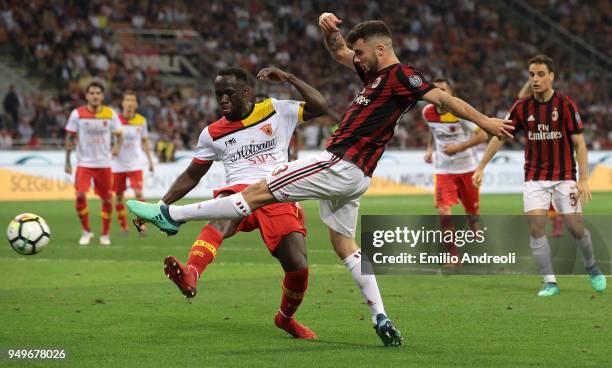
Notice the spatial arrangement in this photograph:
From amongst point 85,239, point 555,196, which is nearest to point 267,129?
point 555,196

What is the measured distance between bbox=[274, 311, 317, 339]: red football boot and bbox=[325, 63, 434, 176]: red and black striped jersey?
140cm

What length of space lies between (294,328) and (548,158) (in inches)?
151

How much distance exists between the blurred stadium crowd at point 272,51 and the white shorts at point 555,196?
20.3 m

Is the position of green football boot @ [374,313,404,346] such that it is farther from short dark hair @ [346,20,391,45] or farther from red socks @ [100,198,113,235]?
red socks @ [100,198,113,235]

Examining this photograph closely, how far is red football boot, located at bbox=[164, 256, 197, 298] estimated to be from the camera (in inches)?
287

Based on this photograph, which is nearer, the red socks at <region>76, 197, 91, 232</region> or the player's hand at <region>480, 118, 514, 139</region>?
the player's hand at <region>480, 118, 514, 139</region>

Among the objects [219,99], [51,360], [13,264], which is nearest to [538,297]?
[219,99]

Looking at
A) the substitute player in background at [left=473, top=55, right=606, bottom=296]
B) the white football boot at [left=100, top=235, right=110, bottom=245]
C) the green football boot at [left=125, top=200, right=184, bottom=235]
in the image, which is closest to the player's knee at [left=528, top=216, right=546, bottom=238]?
the substitute player in background at [left=473, top=55, right=606, bottom=296]

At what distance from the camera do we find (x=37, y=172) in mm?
27391

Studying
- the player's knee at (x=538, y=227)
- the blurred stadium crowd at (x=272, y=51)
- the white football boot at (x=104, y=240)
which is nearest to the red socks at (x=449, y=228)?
the player's knee at (x=538, y=227)

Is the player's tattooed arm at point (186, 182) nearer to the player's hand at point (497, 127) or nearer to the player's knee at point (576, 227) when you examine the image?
the player's hand at point (497, 127)

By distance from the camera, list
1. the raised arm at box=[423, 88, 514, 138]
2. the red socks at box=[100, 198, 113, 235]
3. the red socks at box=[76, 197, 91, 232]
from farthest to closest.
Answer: the red socks at box=[76, 197, 91, 232]
the red socks at box=[100, 198, 113, 235]
the raised arm at box=[423, 88, 514, 138]

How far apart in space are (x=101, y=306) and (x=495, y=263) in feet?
18.2

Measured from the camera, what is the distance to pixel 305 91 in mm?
8156
